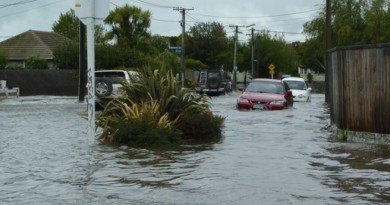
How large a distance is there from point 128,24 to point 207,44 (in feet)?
100

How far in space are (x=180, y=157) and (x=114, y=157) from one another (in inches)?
44.3

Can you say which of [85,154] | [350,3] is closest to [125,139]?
[85,154]

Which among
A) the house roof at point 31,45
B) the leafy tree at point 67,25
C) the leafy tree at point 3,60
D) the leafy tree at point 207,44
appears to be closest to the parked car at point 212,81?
the house roof at point 31,45

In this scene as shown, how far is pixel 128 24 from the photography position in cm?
6238

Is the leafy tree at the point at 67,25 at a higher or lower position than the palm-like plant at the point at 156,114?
higher

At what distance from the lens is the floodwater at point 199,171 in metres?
7.85

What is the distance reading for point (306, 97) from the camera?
34500mm

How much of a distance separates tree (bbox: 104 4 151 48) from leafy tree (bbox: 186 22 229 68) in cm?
2798

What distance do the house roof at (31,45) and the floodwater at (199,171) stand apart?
44142mm

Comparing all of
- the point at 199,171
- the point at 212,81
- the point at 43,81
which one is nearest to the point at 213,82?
the point at 212,81

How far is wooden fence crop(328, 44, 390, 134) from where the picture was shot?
1221 cm

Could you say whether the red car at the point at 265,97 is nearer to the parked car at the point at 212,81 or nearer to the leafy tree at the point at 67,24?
the parked car at the point at 212,81

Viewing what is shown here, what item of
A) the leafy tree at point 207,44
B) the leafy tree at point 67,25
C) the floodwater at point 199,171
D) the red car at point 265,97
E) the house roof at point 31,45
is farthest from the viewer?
the leafy tree at point 207,44

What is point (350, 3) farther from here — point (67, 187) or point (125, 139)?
point (67, 187)
